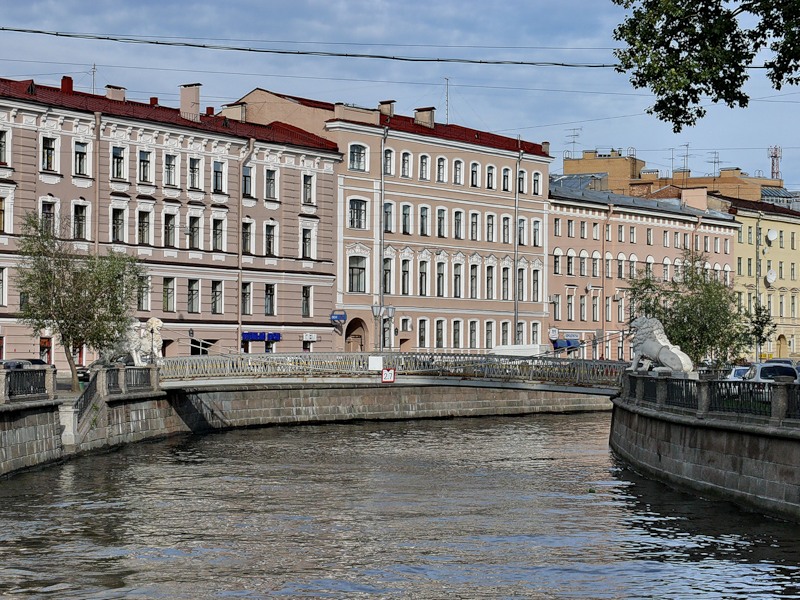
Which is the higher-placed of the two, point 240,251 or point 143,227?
point 143,227

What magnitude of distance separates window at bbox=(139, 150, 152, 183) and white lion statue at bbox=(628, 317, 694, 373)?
26.1 meters

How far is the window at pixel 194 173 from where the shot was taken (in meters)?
66.6

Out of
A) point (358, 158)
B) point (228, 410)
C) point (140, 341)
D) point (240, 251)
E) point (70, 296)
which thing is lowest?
point (228, 410)

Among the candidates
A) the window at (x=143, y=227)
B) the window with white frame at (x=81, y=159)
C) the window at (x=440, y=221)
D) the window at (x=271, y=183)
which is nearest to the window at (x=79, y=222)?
the window with white frame at (x=81, y=159)

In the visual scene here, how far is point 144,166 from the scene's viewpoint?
6444cm

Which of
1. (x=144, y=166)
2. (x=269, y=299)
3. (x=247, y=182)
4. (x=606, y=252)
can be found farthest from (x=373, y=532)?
(x=606, y=252)

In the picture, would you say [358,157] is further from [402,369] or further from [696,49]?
[696,49]

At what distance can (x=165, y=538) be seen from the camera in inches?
1062

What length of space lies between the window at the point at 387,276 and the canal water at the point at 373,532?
32.7 meters

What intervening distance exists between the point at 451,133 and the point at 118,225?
76.2ft

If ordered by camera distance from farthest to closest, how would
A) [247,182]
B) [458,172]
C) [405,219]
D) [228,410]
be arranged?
[458,172] → [405,219] → [247,182] → [228,410]

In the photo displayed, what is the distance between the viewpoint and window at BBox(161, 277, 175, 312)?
65125mm

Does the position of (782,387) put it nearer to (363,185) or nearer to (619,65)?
(619,65)

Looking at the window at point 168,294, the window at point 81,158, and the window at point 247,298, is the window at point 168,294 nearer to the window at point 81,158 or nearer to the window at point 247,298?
the window at point 247,298
